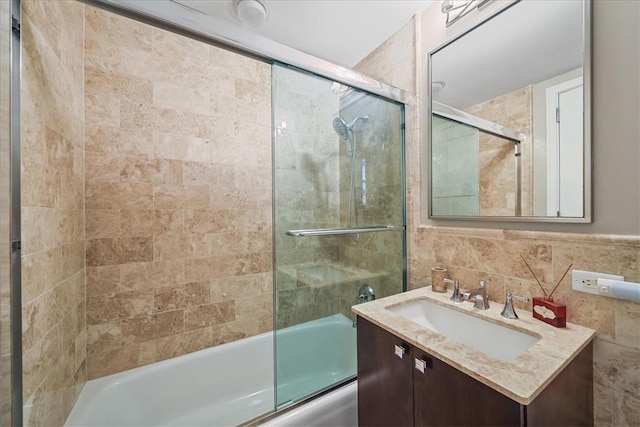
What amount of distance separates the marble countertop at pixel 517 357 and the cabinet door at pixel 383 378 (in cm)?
5

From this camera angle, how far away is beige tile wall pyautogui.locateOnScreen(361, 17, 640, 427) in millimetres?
774

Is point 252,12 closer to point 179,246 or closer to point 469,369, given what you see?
point 179,246

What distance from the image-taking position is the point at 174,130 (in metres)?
1.53

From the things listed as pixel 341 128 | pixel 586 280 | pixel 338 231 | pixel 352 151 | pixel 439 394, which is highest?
pixel 341 128

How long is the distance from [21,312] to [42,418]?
1.58ft

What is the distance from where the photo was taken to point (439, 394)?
0.73m

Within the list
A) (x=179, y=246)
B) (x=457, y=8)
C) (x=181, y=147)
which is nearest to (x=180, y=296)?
(x=179, y=246)

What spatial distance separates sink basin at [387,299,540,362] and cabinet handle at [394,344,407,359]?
224 mm

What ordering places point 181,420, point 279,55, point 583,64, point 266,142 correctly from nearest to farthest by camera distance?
point 583,64, point 279,55, point 181,420, point 266,142

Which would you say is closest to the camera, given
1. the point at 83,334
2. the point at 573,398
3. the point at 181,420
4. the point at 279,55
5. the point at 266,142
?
the point at 573,398

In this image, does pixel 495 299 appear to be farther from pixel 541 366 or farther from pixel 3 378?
pixel 3 378

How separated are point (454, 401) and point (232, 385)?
4.81 ft

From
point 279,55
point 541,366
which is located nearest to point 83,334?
point 279,55

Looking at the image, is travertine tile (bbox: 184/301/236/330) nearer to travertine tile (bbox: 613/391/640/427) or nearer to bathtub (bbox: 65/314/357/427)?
bathtub (bbox: 65/314/357/427)
